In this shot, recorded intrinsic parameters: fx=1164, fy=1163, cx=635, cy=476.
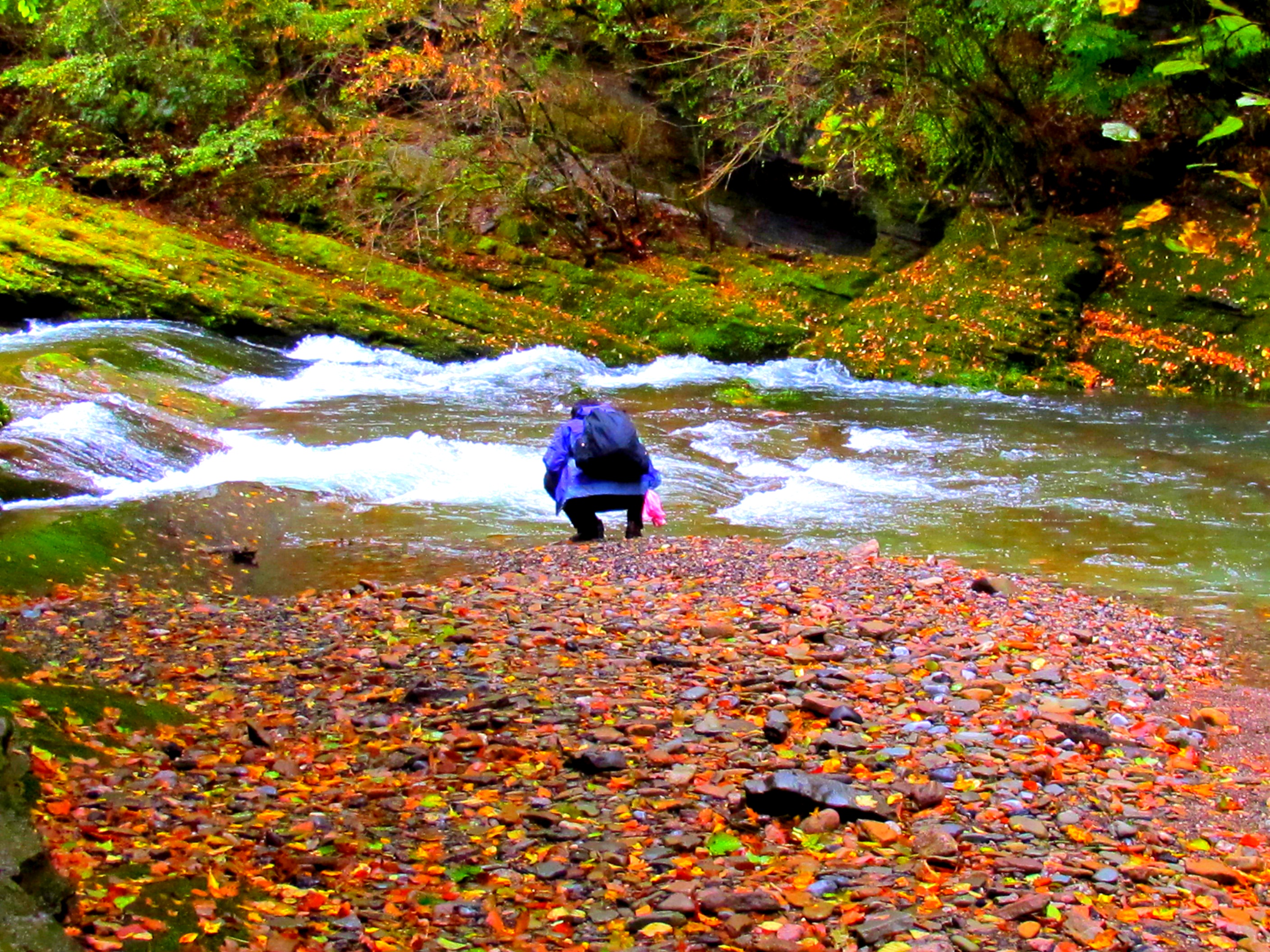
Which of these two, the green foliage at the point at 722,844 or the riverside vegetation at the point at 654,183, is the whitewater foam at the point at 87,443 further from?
the green foliage at the point at 722,844

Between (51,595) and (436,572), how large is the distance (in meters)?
2.61

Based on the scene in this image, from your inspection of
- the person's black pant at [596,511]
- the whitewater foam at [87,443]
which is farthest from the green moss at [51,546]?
the person's black pant at [596,511]

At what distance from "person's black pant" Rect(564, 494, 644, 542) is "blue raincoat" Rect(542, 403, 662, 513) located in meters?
0.05

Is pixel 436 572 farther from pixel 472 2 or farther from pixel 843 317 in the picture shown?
pixel 472 2

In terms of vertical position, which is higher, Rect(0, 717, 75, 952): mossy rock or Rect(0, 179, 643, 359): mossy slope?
Rect(0, 179, 643, 359): mossy slope

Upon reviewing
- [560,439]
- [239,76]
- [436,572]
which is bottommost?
[436,572]

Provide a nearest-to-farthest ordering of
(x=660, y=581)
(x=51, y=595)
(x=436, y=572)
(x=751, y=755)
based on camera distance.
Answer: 1. (x=751, y=755)
2. (x=51, y=595)
3. (x=660, y=581)
4. (x=436, y=572)

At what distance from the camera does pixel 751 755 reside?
4742 millimetres

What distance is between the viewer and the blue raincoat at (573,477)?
9008mm

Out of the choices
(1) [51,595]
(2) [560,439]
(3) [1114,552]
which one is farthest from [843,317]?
(1) [51,595]

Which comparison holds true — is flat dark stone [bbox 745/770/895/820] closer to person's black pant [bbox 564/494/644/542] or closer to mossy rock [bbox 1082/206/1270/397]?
person's black pant [bbox 564/494/644/542]

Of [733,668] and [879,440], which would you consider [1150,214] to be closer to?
[733,668]

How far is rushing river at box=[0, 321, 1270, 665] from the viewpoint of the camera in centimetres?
912

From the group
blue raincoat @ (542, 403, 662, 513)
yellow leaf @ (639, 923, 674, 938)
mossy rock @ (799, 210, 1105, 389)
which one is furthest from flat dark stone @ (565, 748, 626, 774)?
mossy rock @ (799, 210, 1105, 389)
